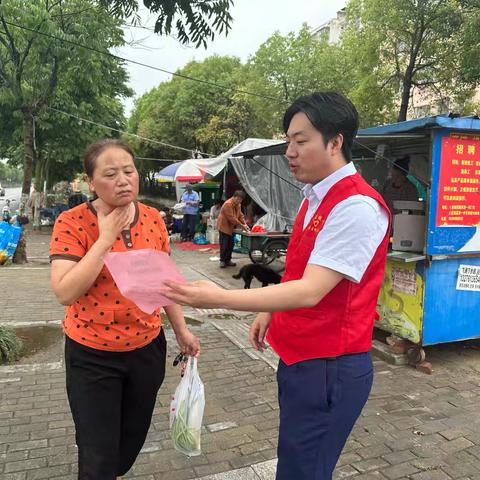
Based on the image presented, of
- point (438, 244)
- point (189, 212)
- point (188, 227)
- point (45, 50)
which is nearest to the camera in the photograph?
point (438, 244)

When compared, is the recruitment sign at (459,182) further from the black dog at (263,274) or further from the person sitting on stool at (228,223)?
the person sitting on stool at (228,223)

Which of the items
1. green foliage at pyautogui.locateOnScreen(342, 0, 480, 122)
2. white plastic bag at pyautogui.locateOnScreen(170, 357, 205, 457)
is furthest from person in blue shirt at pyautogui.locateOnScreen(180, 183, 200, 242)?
white plastic bag at pyautogui.locateOnScreen(170, 357, 205, 457)

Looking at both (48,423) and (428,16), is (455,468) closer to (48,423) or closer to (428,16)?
(48,423)

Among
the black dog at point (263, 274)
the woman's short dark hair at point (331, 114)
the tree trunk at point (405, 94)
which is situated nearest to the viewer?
the woman's short dark hair at point (331, 114)

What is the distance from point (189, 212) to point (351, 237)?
1240 centimetres

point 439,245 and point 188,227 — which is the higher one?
point 439,245

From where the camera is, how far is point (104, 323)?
1880mm

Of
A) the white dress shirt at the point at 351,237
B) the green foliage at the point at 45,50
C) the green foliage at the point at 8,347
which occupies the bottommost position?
the green foliage at the point at 8,347

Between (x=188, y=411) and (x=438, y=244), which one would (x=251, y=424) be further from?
(x=438, y=244)

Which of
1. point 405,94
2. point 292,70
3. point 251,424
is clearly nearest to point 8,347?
point 251,424

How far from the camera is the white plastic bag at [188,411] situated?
7.39 feet

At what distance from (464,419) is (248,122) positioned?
23.7 metres

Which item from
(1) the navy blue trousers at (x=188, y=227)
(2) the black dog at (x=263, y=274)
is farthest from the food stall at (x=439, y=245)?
(1) the navy blue trousers at (x=188, y=227)

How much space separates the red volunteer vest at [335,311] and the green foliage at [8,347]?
11.7 feet
